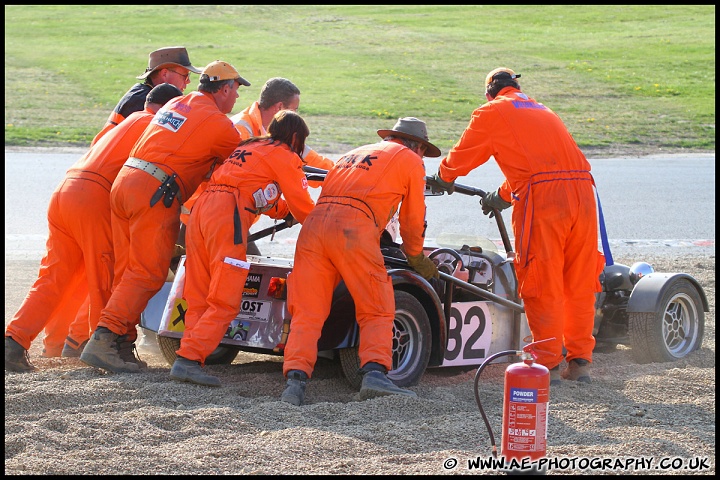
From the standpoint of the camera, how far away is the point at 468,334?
740 centimetres

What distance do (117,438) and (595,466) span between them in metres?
2.43

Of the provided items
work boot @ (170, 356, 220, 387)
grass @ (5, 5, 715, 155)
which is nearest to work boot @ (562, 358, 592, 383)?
work boot @ (170, 356, 220, 387)

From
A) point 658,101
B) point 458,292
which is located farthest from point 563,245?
point 658,101

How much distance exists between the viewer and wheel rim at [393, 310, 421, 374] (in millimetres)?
6949

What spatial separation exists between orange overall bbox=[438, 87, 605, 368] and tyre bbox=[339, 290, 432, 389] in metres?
0.83

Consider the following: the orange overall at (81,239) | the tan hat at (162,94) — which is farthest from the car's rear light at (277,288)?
the tan hat at (162,94)

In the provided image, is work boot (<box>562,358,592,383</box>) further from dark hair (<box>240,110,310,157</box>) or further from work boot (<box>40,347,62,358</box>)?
work boot (<box>40,347,62,358</box>)

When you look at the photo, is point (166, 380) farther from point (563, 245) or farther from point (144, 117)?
point (563, 245)

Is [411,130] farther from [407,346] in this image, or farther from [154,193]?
[154,193]

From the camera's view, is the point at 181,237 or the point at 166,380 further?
the point at 181,237

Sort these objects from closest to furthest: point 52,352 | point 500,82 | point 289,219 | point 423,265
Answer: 1. point 423,265
2. point 289,219
3. point 500,82
4. point 52,352

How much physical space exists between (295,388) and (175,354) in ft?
4.91

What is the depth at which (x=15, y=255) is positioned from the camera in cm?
1201

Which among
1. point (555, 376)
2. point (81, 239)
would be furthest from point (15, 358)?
point (555, 376)
